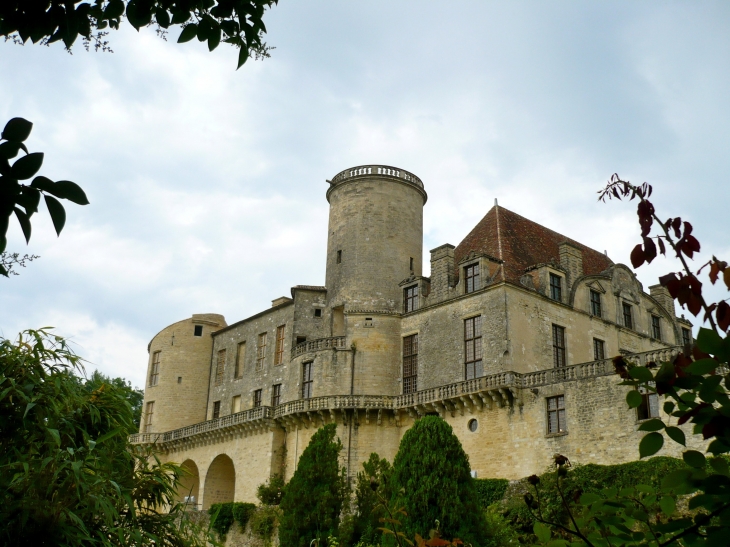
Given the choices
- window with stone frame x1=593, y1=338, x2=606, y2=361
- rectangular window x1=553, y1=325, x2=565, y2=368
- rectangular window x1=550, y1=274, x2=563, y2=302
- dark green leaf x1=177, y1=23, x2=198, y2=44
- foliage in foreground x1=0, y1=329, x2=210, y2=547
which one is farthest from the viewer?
window with stone frame x1=593, y1=338, x2=606, y2=361

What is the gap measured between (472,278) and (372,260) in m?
5.12

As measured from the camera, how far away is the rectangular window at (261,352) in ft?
128

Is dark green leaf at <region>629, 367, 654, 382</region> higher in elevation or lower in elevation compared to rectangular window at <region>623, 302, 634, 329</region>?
lower

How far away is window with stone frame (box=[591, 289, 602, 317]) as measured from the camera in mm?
A: 32469

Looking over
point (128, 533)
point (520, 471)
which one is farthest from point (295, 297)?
point (128, 533)

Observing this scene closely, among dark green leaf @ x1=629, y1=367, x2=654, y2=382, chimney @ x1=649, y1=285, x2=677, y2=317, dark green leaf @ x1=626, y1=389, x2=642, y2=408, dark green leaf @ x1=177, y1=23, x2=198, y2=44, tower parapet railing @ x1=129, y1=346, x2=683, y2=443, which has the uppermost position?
chimney @ x1=649, y1=285, x2=677, y2=317

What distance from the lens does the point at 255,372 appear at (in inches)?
1547

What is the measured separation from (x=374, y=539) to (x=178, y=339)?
2688 cm

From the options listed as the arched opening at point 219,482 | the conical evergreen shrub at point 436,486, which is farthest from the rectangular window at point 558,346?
the arched opening at point 219,482

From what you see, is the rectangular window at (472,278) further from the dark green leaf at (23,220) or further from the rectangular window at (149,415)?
the dark green leaf at (23,220)

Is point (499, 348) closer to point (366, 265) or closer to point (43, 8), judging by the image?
point (366, 265)

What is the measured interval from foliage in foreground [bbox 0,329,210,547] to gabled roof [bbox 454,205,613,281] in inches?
839

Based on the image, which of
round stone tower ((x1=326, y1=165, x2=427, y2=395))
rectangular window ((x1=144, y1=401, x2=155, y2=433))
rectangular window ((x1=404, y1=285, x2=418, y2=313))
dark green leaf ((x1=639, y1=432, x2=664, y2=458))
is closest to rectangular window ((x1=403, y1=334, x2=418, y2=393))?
round stone tower ((x1=326, y1=165, x2=427, y2=395))

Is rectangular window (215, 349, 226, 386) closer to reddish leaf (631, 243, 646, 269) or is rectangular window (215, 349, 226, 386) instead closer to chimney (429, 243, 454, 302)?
chimney (429, 243, 454, 302)
